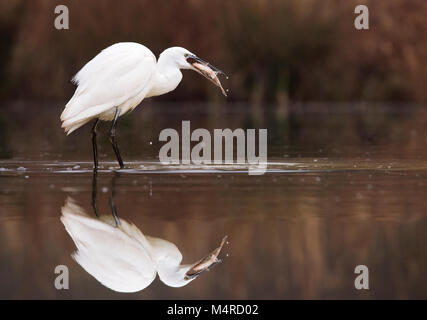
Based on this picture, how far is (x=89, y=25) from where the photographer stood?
21953 millimetres

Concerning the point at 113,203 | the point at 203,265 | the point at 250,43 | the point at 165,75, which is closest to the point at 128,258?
the point at 203,265

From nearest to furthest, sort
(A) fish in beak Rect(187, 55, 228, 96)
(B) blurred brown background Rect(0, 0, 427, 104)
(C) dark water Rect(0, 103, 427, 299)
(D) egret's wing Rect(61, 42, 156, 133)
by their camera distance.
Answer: (C) dark water Rect(0, 103, 427, 299) < (D) egret's wing Rect(61, 42, 156, 133) < (A) fish in beak Rect(187, 55, 228, 96) < (B) blurred brown background Rect(0, 0, 427, 104)

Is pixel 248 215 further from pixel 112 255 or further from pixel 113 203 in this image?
pixel 112 255

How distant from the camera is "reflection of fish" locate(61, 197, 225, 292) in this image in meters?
4.68

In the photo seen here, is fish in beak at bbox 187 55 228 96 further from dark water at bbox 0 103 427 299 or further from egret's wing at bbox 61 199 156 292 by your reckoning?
egret's wing at bbox 61 199 156 292

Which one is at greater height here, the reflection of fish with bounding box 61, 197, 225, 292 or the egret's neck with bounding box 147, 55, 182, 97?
the egret's neck with bounding box 147, 55, 182, 97

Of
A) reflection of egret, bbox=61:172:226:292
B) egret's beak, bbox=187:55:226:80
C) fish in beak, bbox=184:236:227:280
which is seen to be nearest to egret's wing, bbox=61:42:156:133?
egret's beak, bbox=187:55:226:80

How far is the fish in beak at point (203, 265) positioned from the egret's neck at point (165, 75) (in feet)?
14.6

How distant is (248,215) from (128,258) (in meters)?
1.48

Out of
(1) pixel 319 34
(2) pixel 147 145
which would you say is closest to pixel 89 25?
(1) pixel 319 34

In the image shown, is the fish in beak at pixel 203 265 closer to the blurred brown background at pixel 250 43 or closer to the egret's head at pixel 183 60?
the egret's head at pixel 183 60

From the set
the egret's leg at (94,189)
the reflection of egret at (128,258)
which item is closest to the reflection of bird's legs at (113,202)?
the egret's leg at (94,189)

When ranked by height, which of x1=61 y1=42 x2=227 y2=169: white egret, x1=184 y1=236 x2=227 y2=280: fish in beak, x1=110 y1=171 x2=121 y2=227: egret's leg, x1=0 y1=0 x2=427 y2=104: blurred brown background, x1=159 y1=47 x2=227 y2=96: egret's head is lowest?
Answer: x1=184 y1=236 x2=227 y2=280: fish in beak

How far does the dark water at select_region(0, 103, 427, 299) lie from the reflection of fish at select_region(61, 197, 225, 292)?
44mm
